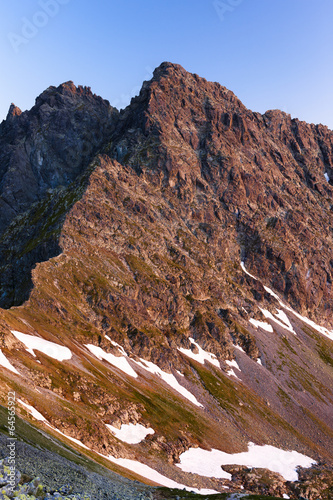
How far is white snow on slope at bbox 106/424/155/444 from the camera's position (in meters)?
78.5

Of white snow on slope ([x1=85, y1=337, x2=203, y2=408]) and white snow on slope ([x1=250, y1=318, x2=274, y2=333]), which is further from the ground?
white snow on slope ([x1=250, y1=318, x2=274, y2=333])

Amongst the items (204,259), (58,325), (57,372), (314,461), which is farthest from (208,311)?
(57,372)

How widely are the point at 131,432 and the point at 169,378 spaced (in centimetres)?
3863

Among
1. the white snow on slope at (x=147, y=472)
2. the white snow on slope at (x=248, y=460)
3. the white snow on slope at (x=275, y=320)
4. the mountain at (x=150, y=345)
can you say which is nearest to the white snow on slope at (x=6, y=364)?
the mountain at (x=150, y=345)

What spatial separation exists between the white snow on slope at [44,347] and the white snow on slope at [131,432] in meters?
19.4

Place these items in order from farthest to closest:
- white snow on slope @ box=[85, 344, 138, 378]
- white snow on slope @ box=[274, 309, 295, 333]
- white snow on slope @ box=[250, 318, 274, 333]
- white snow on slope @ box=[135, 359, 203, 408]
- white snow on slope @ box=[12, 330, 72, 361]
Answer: white snow on slope @ box=[274, 309, 295, 333] < white snow on slope @ box=[250, 318, 274, 333] < white snow on slope @ box=[135, 359, 203, 408] < white snow on slope @ box=[85, 344, 138, 378] < white snow on slope @ box=[12, 330, 72, 361]

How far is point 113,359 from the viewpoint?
356 ft

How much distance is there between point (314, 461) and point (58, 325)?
279ft

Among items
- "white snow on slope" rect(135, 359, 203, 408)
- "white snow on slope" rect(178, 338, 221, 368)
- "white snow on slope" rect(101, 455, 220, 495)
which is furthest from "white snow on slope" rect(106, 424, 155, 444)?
"white snow on slope" rect(178, 338, 221, 368)

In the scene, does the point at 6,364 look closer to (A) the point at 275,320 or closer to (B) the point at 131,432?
(B) the point at 131,432

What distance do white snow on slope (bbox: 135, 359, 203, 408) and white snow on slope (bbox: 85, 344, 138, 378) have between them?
708 cm

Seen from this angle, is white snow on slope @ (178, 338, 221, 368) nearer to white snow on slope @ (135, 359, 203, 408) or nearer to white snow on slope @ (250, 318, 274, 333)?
white snow on slope @ (135, 359, 203, 408)

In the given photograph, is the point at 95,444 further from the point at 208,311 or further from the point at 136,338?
the point at 208,311

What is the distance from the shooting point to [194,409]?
363ft
